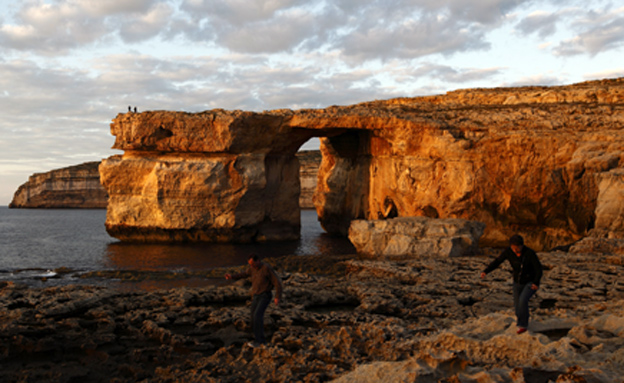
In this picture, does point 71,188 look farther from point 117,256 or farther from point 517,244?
point 517,244

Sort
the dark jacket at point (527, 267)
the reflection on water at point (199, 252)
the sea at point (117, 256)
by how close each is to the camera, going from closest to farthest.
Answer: the dark jacket at point (527, 267) → the sea at point (117, 256) → the reflection on water at point (199, 252)

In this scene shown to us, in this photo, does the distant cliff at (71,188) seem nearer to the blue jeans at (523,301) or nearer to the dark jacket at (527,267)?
the dark jacket at (527,267)

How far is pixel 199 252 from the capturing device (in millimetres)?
26828

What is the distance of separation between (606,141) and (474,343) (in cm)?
1984

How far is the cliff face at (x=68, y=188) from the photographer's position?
8662 centimetres

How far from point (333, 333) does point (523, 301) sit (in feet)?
11.4

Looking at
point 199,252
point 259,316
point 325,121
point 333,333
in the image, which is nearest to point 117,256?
point 199,252

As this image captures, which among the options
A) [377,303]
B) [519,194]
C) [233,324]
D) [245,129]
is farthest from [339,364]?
[245,129]

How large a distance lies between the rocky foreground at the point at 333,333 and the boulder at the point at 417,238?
4.48 meters

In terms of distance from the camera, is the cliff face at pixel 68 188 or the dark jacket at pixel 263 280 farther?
the cliff face at pixel 68 188

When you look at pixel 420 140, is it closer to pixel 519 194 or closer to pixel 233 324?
pixel 519 194

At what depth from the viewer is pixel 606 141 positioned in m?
23.0

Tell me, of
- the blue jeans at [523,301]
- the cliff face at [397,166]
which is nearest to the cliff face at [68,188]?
the cliff face at [397,166]

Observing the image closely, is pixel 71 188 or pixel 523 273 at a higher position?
pixel 71 188
